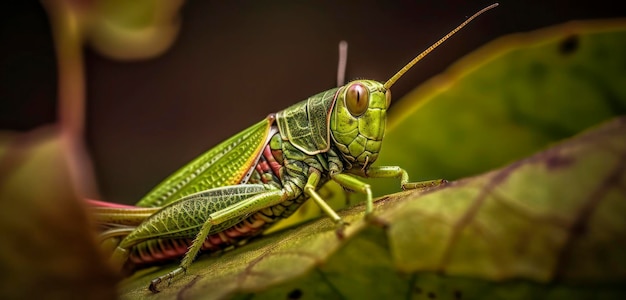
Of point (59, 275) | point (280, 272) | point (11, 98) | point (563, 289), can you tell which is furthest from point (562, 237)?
point (11, 98)

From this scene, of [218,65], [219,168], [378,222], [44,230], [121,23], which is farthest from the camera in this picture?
A: [218,65]

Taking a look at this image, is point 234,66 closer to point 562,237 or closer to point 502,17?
point 502,17

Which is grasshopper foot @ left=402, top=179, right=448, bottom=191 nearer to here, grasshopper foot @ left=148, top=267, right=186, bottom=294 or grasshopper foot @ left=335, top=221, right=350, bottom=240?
grasshopper foot @ left=335, top=221, right=350, bottom=240

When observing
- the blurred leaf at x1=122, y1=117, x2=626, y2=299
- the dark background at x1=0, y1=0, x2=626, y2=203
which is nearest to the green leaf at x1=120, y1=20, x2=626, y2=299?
the blurred leaf at x1=122, y1=117, x2=626, y2=299

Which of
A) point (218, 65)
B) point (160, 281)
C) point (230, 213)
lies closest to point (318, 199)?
point (230, 213)

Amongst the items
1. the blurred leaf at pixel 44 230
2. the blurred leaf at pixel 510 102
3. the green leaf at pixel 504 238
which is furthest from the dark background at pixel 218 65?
the blurred leaf at pixel 44 230

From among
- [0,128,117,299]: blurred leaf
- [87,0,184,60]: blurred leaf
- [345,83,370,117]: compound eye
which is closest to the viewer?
[0,128,117,299]: blurred leaf

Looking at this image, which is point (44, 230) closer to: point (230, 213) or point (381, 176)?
point (230, 213)
